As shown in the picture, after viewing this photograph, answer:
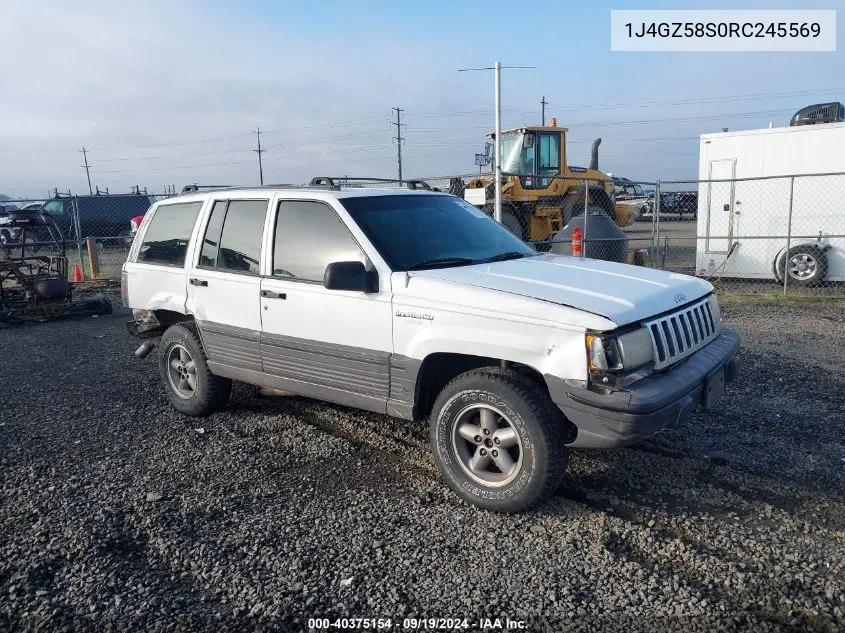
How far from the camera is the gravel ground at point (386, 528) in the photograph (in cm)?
296

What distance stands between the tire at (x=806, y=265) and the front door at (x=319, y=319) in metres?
9.61

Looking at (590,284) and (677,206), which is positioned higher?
(677,206)

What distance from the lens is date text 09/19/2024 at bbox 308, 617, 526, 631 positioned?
2.83m

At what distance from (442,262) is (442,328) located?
69 centimetres

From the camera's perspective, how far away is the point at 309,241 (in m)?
4.66

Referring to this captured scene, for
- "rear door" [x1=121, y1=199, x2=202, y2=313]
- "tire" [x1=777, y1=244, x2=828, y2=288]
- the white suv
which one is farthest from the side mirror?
"tire" [x1=777, y1=244, x2=828, y2=288]

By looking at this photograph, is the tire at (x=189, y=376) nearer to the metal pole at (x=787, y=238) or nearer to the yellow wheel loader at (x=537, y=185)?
the metal pole at (x=787, y=238)

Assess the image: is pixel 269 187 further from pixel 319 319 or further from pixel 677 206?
pixel 677 206

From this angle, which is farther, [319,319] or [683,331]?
[319,319]

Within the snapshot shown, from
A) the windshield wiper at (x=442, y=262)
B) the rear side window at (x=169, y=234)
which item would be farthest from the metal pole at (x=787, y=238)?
the rear side window at (x=169, y=234)

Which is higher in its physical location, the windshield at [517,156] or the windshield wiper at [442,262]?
the windshield at [517,156]

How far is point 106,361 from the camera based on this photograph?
784 centimetres

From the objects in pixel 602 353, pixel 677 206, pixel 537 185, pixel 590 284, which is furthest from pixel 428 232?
pixel 677 206

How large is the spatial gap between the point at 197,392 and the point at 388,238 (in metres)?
2.29
